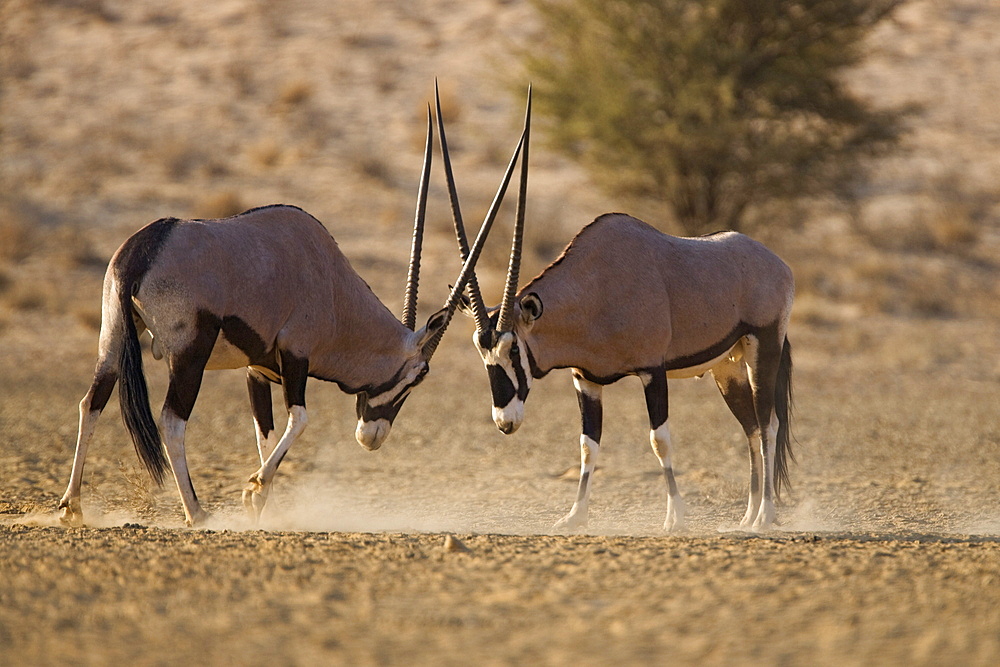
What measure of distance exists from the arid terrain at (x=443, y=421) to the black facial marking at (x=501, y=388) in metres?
0.70

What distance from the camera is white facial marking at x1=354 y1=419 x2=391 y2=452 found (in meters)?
6.57

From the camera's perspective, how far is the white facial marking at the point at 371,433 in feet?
21.5

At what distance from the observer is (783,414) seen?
7020 millimetres

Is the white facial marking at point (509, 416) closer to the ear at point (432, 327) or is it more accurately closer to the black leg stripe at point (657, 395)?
the black leg stripe at point (657, 395)

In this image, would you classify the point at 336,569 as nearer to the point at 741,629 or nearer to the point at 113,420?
the point at 741,629

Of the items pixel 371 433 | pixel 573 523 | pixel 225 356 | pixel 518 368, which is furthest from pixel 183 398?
pixel 573 523

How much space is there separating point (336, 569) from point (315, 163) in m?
16.4

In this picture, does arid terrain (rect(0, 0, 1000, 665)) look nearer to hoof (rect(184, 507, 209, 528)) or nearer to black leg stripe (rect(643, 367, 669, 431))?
hoof (rect(184, 507, 209, 528))

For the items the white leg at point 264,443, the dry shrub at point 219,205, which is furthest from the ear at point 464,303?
the dry shrub at point 219,205

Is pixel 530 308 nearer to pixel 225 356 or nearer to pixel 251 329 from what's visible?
pixel 251 329

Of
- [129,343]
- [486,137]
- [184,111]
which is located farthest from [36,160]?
[129,343]

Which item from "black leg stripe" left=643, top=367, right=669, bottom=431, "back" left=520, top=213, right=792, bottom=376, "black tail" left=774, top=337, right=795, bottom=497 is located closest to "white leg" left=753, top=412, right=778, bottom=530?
"black tail" left=774, top=337, right=795, bottom=497

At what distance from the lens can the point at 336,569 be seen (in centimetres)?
464

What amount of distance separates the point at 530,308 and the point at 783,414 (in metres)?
1.89
